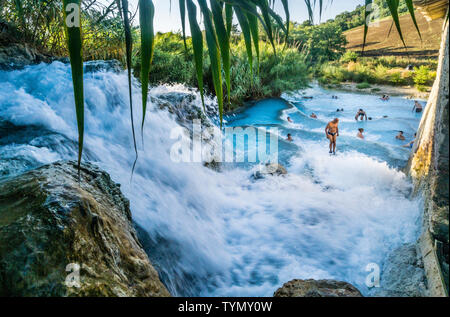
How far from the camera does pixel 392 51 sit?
23.5 m

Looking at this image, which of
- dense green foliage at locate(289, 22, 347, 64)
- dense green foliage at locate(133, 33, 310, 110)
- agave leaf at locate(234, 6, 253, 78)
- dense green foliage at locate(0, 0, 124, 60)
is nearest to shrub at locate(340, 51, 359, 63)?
dense green foliage at locate(289, 22, 347, 64)

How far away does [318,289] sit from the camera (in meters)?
1.39

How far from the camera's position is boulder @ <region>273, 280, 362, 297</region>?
1.34 metres

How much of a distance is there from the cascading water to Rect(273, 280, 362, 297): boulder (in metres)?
0.60

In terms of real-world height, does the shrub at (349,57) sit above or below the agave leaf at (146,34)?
above

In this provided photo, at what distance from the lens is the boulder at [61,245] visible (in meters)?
0.75

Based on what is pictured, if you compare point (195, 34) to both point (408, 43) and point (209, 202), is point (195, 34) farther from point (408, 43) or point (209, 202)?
point (408, 43)

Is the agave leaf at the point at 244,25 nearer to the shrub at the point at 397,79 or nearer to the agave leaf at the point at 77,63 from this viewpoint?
the agave leaf at the point at 77,63

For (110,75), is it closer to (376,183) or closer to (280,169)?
(280,169)

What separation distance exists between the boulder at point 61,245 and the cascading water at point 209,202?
1.82ft

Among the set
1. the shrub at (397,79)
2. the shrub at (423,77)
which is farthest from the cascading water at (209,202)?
the shrub at (397,79)

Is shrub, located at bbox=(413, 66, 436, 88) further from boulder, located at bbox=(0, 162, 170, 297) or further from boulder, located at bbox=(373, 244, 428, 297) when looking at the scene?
boulder, located at bbox=(0, 162, 170, 297)

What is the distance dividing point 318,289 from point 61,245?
1.28 m

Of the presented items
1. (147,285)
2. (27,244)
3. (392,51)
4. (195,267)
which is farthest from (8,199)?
(392,51)
